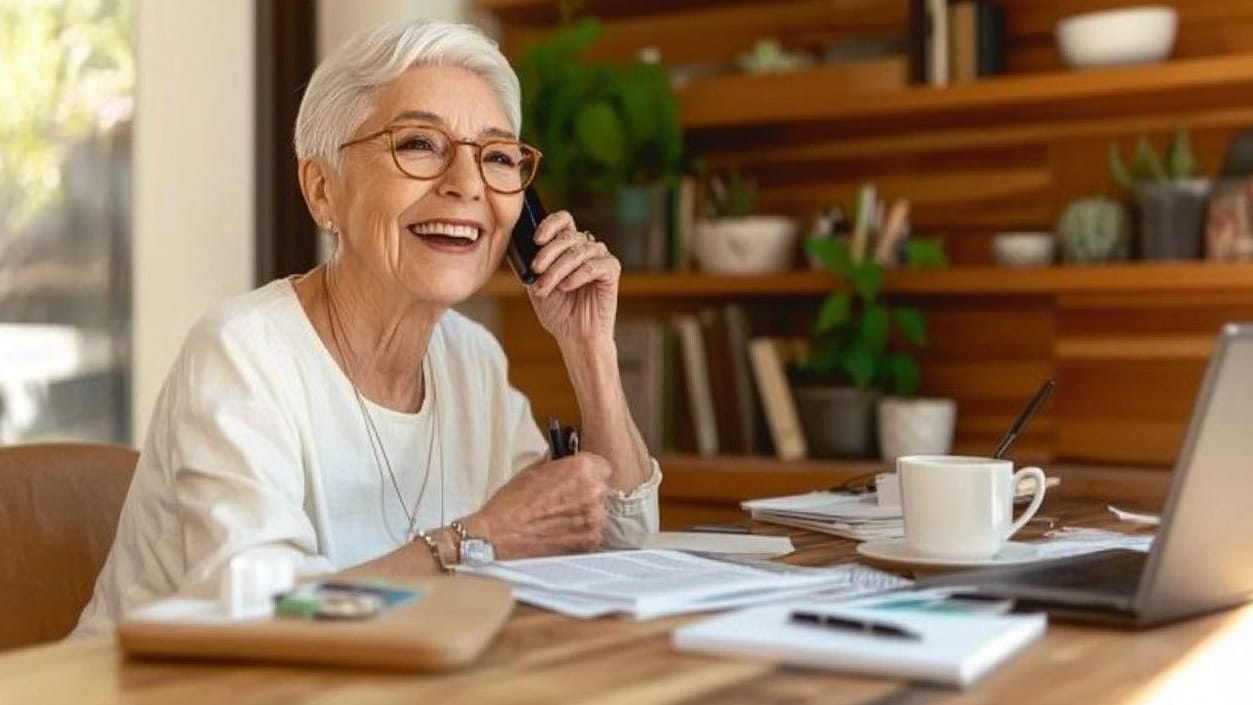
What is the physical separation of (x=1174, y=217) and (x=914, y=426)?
641mm

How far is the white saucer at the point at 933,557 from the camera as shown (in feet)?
4.39

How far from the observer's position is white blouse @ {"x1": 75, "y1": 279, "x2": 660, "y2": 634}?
57.1 inches

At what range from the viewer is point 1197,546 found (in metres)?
1.16

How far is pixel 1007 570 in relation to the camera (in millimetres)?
1254

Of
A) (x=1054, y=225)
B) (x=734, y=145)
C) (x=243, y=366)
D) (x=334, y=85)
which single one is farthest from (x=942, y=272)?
(x=243, y=366)

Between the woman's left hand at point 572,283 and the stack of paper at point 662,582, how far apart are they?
1.85 ft

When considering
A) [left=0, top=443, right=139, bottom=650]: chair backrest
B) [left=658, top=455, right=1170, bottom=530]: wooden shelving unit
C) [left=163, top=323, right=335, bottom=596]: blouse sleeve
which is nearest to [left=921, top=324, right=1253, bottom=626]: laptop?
[left=163, top=323, right=335, bottom=596]: blouse sleeve

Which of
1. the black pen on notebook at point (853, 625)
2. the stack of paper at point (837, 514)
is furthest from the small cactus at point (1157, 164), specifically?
the black pen on notebook at point (853, 625)

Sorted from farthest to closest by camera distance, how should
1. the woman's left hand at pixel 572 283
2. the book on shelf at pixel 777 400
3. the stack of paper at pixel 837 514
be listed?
1. the book on shelf at pixel 777 400
2. the woman's left hand at pixel 572 283
3. the stack of paper at pixel 837 514

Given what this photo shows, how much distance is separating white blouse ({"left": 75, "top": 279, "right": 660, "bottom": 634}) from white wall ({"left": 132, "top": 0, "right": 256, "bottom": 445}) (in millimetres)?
1775

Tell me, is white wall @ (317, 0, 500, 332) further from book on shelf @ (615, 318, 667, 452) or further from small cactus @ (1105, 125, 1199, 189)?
small cactus @ (1105, 125, 1199, 189)

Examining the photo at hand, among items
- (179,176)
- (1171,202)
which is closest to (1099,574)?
(1171,202)

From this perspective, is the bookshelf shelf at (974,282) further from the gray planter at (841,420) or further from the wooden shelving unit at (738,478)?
the wooden shelving unit at (738,478)

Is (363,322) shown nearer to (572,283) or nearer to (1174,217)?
(572,283)
